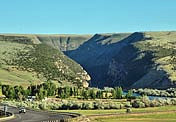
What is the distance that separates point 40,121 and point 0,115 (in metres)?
12.4

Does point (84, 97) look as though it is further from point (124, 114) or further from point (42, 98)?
point (124, 114)

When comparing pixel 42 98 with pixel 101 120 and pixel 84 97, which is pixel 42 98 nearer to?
pixel 84 97

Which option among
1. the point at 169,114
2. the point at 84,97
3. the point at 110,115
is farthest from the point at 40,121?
the point at 84,97

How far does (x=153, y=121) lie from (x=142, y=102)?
1998 inches

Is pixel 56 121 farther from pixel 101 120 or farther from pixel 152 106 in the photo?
pixel 152 106

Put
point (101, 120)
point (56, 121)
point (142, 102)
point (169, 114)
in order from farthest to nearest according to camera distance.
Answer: point (142, 102), point (169, 114), point (101, 120), point (56, 121)

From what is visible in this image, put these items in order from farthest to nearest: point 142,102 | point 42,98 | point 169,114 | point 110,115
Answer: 1. point 42,98
2. point 142,102
3. point 169,114
4. point 110,115

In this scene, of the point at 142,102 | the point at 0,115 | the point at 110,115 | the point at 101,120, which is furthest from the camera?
the point at 142,102

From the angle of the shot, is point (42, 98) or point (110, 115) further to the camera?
point (42, 98)

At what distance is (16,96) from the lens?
190m

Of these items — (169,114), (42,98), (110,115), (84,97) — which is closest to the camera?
(110,115)

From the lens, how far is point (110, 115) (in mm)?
110938

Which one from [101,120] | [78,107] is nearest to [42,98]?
[78,107]

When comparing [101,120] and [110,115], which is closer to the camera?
[101,120]
